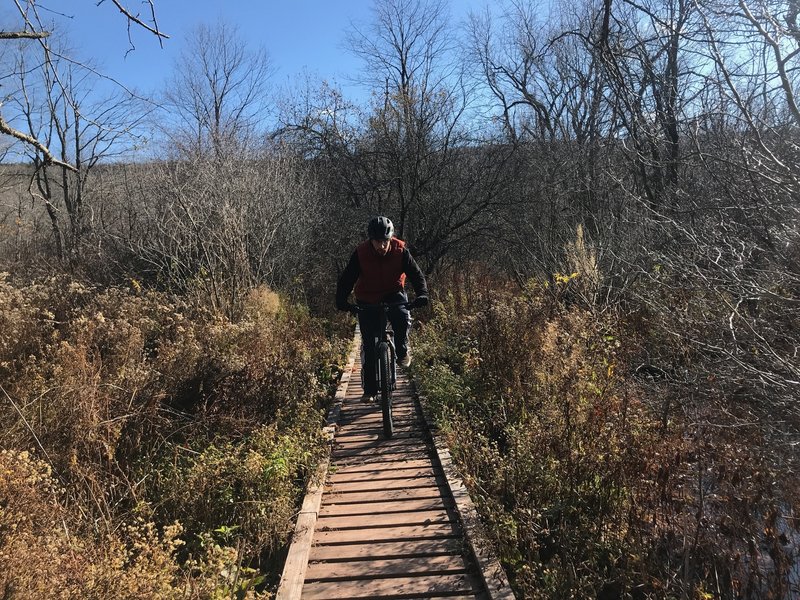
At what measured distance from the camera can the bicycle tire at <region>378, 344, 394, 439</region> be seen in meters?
5.30

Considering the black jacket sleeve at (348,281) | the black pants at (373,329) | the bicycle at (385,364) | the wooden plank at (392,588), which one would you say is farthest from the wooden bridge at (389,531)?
the black jacket sleeve at (348,281)

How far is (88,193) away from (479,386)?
1564 cm

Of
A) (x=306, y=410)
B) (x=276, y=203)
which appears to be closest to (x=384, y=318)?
(x=306, y=410)

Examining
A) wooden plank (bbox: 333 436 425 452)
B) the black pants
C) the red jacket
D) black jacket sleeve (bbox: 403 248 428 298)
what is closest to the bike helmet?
the red jacket

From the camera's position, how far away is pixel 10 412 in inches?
193

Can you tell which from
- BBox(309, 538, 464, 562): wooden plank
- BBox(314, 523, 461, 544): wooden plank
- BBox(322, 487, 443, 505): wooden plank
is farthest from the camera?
BBox(322, 487, 443, 505): wooden plank

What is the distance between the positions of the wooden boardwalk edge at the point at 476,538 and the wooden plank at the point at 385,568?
143 mm

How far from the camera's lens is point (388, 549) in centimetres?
356

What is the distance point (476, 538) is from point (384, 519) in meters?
0.80

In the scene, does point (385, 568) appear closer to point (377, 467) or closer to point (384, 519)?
point (384, 519)

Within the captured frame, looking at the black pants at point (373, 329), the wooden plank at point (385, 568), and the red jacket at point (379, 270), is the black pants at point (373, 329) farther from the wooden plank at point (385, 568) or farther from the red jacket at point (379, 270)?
the wooden plank at point (385, 568)

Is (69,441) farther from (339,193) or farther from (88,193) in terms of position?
(88,193)

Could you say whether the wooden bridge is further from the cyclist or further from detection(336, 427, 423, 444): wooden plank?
the cyclist

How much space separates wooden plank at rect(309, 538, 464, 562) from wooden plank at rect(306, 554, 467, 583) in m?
0.04
